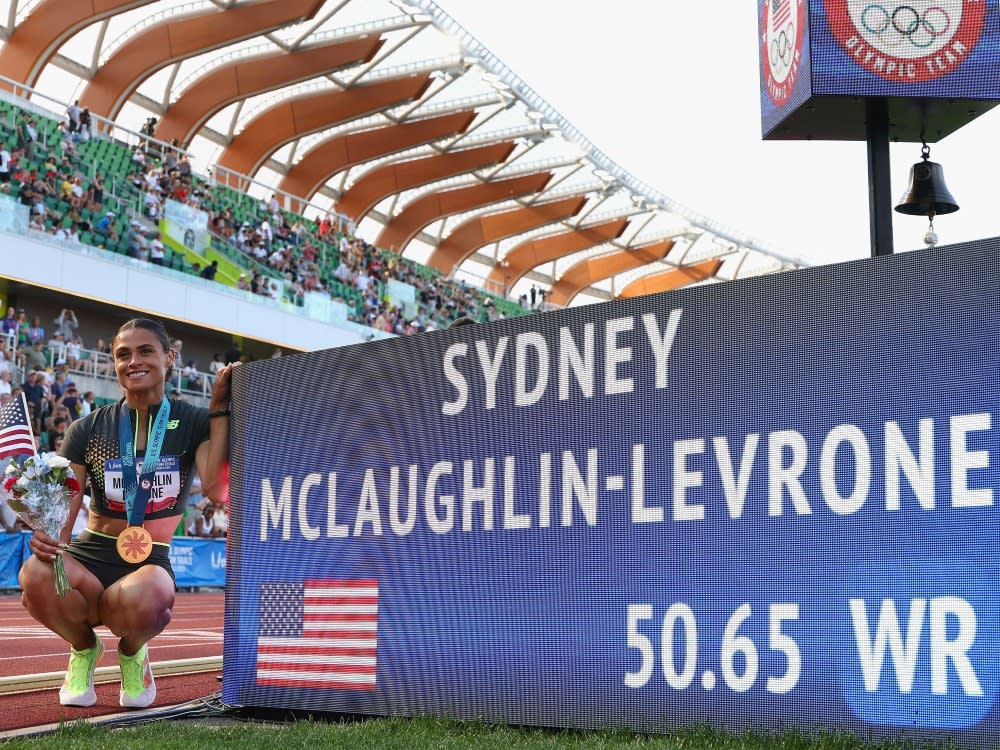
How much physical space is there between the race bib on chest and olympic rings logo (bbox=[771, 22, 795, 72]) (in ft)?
12.9

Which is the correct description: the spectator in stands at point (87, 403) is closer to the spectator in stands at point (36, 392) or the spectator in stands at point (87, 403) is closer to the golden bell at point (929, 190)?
the spectator in stands at point (36, 392)

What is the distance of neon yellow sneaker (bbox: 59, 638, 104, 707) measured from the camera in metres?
5.82

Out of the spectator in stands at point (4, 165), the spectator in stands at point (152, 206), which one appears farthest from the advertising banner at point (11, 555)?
the spectator in stands at point (152, 206)

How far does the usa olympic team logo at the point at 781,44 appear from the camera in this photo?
6539mm

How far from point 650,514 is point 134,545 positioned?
2.45m

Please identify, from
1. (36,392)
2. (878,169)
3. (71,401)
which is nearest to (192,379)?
(71,401)

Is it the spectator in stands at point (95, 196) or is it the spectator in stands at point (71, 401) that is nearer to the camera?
the spectator in stands at point (71, 401)

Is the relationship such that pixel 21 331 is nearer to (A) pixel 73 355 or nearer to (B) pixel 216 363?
(A) pixel 73 355

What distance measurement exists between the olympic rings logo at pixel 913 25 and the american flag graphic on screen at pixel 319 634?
12.6 feet

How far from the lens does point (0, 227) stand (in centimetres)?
2298

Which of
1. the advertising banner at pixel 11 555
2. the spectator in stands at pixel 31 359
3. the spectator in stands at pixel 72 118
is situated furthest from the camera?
the spectator in stands at pixel 72 118

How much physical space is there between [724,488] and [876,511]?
0.60 metres

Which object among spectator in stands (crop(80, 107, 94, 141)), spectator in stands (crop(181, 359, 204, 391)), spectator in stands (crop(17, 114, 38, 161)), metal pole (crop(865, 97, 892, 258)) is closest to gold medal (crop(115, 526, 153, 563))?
metal pole (crop(865, 97, 892, 258))

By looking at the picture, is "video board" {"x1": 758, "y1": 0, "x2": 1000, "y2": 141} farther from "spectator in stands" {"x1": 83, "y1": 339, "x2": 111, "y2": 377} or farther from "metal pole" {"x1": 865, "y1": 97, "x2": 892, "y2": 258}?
"spectator in stands" {"x1": 83, "y1": 339, "x2": 111, "y2": 377}
